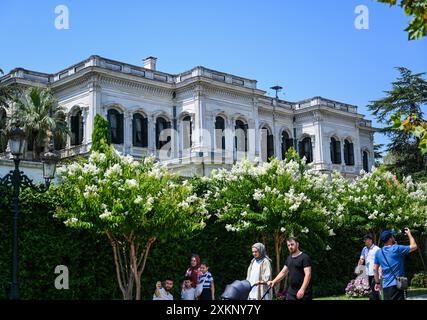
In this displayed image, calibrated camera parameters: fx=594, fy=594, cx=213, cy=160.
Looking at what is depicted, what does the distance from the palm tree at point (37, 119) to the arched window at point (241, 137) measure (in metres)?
12.8

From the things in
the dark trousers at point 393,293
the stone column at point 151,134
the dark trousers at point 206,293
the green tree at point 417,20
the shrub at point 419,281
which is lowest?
the shrub at point 419,281

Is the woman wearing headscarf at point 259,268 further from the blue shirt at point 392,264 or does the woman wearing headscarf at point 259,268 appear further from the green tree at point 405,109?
the green tree at point 405,109

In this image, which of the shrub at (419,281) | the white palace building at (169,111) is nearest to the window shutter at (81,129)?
the white palace building at (169,111)

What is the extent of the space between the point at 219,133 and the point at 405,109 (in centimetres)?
1305

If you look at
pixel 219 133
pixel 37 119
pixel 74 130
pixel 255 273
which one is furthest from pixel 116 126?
pixel 255 273

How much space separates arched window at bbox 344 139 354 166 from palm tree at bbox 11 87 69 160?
83.6ft

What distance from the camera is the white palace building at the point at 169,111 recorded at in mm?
36312

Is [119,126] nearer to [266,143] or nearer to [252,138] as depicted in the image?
[252,138]

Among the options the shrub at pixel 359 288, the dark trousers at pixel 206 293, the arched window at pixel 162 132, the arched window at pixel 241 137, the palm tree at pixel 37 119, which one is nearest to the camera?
the dark trousers at pixel 206 293

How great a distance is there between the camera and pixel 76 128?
37750 millimetres

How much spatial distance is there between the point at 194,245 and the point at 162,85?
22464 mm

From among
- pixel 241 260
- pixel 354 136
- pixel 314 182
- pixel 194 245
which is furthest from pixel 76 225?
pixel 354 136

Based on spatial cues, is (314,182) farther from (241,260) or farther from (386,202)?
(386,202)

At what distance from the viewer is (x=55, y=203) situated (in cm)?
1483
